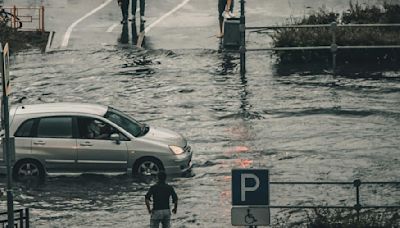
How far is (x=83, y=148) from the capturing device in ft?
82.5

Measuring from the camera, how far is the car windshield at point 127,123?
83.9 ft

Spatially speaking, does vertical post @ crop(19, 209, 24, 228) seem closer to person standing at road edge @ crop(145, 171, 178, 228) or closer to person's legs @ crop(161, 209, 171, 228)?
person standing at road edge @ crop(145, 171, 178, 228)

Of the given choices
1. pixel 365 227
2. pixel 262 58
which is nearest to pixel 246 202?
pixel 365 227

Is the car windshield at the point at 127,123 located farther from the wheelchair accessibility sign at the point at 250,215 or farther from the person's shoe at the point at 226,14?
the person's shoe at the point at 226,14

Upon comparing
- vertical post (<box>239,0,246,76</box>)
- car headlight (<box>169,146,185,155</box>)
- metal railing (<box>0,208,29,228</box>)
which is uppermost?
vertical post (<box>239,0,246,76</box>)

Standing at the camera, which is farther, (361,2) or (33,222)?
(361,2)

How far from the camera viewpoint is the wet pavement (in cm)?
2356

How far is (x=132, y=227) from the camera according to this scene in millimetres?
22078

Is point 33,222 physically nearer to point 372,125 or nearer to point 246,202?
point 246,202

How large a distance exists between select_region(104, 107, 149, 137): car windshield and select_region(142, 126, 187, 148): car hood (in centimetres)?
16

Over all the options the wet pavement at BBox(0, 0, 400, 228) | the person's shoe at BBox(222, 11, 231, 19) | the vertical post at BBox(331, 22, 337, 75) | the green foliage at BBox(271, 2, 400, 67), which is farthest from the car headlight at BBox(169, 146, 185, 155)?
the person's shoe at BBox(222, 11, 231, 19)

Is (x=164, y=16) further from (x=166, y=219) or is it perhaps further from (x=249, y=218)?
(x=249, y=218)

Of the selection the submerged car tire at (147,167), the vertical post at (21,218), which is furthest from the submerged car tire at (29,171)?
the vertical post at (21,218)

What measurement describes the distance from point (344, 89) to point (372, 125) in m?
3.47
